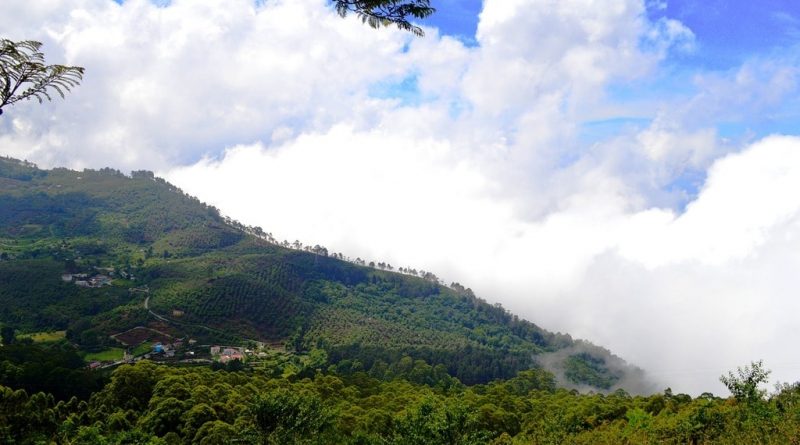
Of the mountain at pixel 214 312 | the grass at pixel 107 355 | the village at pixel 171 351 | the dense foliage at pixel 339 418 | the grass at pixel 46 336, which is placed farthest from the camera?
the mountain at pixel 214 312

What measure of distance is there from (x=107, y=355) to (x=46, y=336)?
16.6m

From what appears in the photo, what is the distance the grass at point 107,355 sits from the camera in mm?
95438

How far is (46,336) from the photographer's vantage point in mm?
104188

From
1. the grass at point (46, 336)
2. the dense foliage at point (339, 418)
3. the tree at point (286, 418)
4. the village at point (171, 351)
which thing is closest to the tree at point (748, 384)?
the dense foliage at point (339, 418)

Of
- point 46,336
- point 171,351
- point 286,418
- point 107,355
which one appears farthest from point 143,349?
point 286,418

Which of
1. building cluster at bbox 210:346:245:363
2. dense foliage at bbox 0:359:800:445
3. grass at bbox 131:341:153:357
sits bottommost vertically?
grass at bbox 131:341:153:357

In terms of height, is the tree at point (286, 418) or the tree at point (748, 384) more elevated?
the tree at point (748, 384)

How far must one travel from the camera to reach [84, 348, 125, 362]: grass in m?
95.4

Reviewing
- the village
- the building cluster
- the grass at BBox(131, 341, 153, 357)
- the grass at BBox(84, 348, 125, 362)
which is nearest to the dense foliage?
the village

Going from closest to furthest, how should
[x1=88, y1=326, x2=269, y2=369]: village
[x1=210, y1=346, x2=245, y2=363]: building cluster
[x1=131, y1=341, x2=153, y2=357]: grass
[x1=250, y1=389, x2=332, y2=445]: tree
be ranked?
1. [x1=250, y1=389, x2=332, y2=445]: tree
2. [x1=88, y1=326, x2=269, y2=369]: village
3. [x1=131, y1=341, x2=153, y2=357]: grass
4. [x1=210, y1=346, x2=245, y2=363]: building cluster

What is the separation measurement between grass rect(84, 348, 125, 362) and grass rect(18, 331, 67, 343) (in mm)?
10149

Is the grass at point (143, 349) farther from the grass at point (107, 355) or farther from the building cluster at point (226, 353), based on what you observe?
the building cluster at point (226, 353)

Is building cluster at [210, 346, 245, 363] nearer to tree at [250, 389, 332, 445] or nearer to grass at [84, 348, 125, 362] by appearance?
grass at [84, 348, 125, 362]

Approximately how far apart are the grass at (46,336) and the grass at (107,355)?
10.1 m
